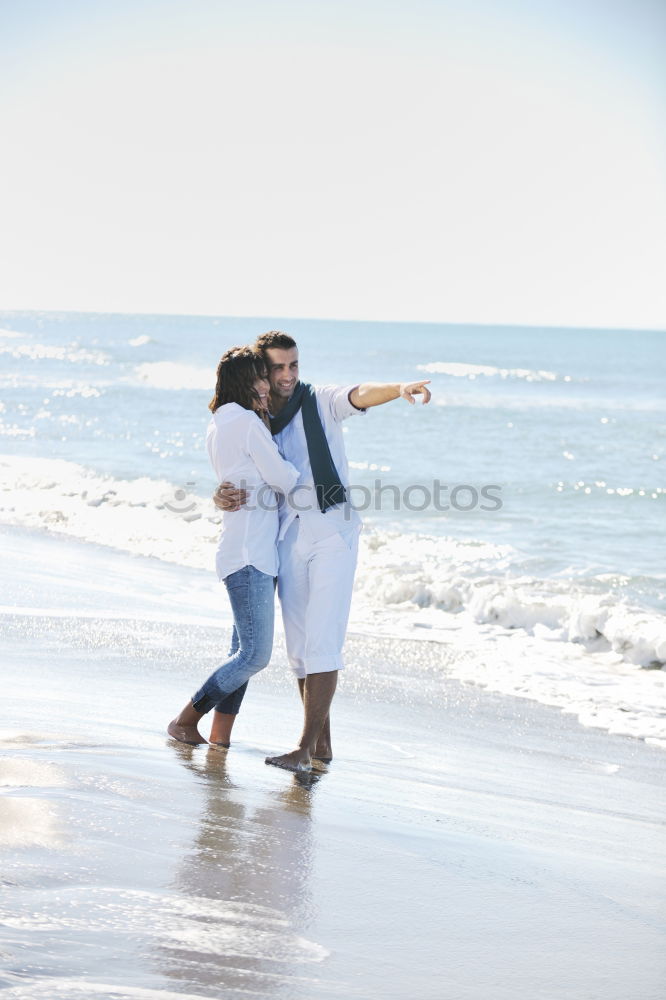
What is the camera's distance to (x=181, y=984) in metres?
2.32

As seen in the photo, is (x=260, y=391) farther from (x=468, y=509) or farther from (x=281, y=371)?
(x=468, y=509)

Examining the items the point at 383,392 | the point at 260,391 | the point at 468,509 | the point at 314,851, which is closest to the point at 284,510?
the point at 260,391

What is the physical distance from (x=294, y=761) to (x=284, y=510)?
3.30 ft

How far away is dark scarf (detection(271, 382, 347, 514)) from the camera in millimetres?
4316

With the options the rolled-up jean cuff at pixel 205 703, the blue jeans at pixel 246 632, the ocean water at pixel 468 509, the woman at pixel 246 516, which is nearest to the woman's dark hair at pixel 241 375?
the woman at pixel 246 516

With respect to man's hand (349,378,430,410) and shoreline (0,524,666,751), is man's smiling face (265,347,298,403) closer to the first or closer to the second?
man's hand (349,378,430,410)

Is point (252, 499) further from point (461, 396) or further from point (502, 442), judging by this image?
point (461, 396)

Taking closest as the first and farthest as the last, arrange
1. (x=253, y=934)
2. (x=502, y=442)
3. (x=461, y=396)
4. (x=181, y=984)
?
(x=181, y=984)
(x=253, y=934)
(x=502, y=442)
(x=461, y=396)

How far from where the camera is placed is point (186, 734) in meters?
4.50

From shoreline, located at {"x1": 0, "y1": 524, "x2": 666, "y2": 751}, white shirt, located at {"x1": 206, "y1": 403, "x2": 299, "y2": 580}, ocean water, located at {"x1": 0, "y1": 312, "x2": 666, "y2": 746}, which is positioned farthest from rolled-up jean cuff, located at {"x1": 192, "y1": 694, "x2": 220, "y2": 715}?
ocean water, located at {"x1": 0, "y1": 312, "x2": 666, "y2": 746}

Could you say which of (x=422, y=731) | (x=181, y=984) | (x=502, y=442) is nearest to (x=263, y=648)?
(x=422, y=731)

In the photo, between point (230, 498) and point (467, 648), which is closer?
point (230, 498)

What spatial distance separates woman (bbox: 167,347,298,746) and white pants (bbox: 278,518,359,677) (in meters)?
0.09

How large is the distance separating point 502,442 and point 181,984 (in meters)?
25.0
